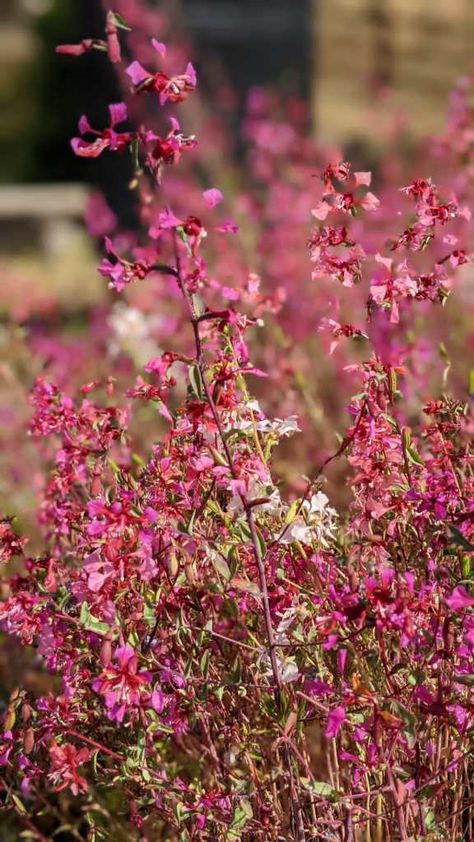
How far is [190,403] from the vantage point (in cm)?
161

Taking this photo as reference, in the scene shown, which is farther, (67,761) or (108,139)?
(67,761)

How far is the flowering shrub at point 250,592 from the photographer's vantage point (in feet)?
5.22

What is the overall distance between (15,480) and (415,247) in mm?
3053

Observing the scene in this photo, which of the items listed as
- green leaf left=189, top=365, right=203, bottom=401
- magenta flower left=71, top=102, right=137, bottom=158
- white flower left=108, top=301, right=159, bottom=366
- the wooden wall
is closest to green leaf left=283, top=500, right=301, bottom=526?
green leaf left=189, top=365, right=203, bottom=401

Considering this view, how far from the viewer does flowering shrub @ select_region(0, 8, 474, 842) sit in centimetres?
159

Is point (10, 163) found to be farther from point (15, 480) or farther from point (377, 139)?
point (15, 480)

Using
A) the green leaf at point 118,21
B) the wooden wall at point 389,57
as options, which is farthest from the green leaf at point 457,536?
the wooden wall at point 389,57

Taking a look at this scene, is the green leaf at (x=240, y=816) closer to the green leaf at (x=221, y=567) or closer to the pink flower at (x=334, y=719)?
the pink flower at (x=334, y=719)

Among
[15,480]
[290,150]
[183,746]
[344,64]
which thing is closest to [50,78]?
[344,64]

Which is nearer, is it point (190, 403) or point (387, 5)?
point (190, 403)

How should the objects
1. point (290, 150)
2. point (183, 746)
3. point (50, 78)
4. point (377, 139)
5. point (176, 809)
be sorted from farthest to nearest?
point (50, 78) → point (377, 139) → point (290, 150) → point (183, 746) → point (176, 809)

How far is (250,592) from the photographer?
1.65m

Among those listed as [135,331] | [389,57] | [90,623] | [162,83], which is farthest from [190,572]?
[389,57]

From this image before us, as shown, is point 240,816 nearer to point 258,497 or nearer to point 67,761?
point 67,761
